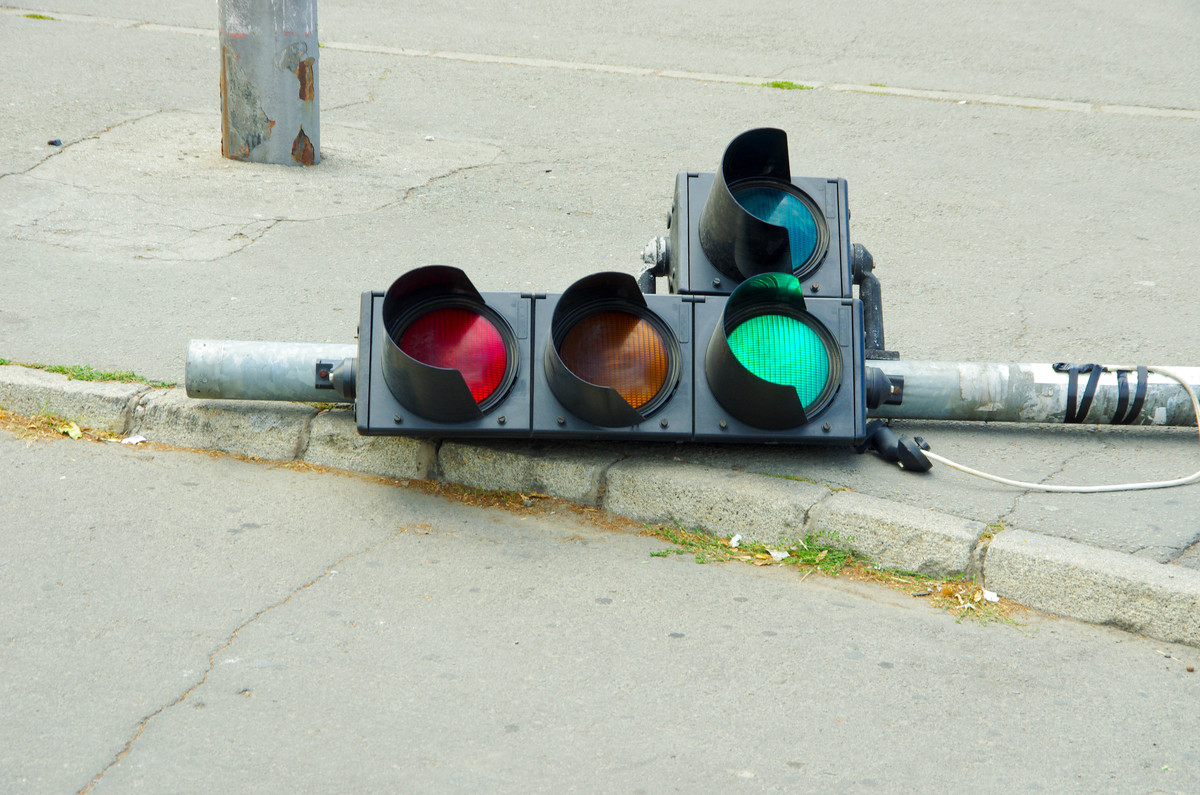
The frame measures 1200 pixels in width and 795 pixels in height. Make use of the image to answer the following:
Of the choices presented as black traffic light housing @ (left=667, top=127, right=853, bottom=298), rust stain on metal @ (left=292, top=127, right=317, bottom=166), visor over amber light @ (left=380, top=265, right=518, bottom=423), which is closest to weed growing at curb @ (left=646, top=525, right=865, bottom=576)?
visor over amber light @ (left=380, top=265, right=518, bottom=423)

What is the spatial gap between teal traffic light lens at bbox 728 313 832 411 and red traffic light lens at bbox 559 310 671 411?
26cm

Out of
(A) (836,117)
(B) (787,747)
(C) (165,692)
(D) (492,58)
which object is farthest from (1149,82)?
(C) (165,692)

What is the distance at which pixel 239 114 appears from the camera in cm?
696

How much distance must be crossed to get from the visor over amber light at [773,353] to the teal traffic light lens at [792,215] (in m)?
0.31

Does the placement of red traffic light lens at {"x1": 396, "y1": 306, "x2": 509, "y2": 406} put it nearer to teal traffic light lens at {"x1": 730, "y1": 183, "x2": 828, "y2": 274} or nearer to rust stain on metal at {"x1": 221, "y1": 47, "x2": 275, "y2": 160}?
teal traffic light lens at {"x1": 730, "y1": 183, "x2": 828, "y2": 274}

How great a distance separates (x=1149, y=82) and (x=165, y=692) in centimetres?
1010

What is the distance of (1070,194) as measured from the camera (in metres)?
7.11

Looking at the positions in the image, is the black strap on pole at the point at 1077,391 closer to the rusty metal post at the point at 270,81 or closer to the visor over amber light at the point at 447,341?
the visor over amber light at the point at 447,341

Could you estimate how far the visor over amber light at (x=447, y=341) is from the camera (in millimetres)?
3338

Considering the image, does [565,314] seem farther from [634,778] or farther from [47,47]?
[47,47]

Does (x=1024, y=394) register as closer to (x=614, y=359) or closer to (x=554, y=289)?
(x=614, y=359)

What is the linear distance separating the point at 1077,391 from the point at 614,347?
1.70 m

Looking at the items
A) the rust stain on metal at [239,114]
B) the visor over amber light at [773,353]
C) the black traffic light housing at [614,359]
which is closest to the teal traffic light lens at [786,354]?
the visor over amber light at [773,353]

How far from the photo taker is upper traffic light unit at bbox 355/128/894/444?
341 cm
